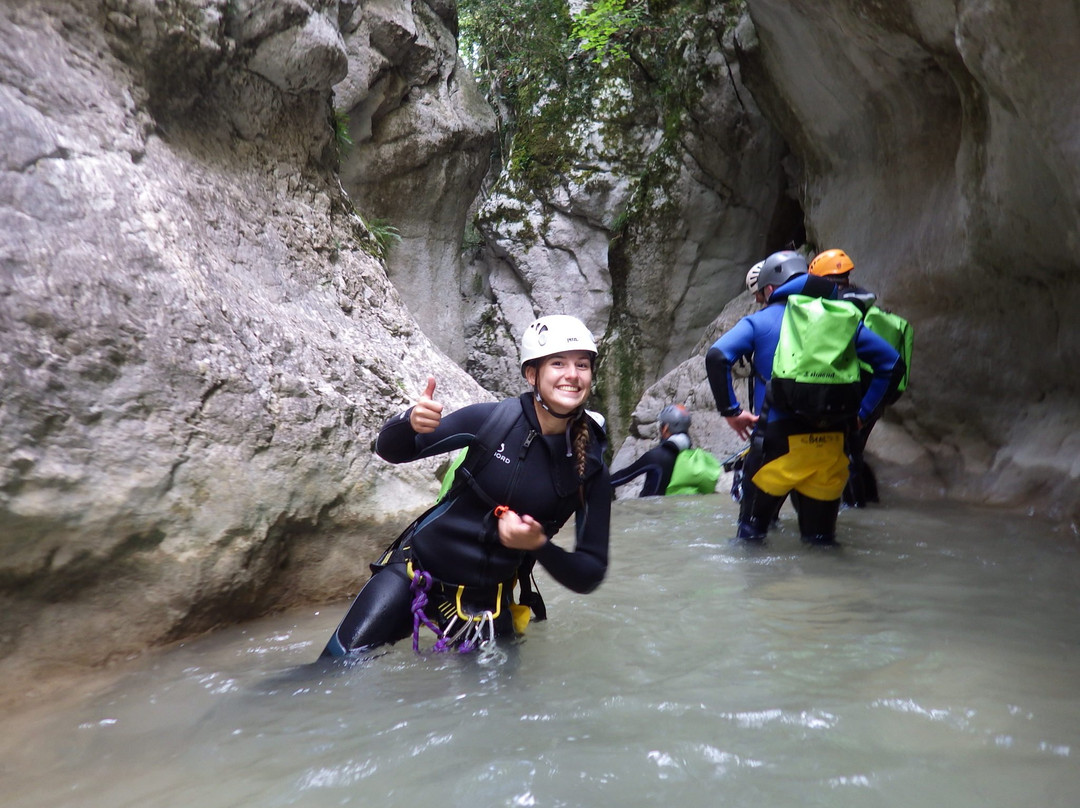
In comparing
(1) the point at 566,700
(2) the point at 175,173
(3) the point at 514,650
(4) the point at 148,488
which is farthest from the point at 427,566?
(2) the point at 175,173

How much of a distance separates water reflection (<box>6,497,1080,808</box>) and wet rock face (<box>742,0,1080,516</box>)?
8.56 feet

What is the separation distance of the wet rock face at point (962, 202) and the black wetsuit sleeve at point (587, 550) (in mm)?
3361

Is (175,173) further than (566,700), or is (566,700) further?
(175,173)

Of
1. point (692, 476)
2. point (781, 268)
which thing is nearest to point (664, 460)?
point (692, 476)

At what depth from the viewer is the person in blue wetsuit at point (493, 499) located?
3.05m

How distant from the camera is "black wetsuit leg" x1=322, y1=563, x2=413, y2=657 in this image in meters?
3.09

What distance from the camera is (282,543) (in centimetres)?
376

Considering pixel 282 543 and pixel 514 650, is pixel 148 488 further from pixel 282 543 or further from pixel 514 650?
pixel 514 650

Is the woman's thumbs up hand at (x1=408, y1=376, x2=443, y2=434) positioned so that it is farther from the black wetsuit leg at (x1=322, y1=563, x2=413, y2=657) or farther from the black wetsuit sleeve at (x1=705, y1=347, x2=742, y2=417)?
the black wetsuit sleeve at (x1=705, y1=347, x2=742, y2=417)

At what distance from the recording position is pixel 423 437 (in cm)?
303

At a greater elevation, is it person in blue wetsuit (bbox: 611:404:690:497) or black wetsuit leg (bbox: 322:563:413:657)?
person in blue wetsuit (bbox: 611:404:690:497)

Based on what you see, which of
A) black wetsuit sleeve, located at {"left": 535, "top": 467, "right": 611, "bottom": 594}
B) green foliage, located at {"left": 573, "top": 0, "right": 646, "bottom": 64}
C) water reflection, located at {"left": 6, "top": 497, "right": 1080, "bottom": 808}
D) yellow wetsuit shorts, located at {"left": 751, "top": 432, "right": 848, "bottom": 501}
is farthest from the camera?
green foliage, located at {"left": 573, "top": 0, "right": 646, "bottom": 64}

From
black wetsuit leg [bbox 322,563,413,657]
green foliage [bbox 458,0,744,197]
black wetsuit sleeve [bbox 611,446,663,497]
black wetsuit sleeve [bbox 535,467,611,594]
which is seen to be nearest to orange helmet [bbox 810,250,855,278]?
black wetsuit sleeve [bbox 611,446,663,497]

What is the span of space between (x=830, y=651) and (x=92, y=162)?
3.99 m
